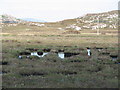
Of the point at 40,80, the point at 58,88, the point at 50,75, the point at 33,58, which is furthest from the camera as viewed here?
the point at 33,58

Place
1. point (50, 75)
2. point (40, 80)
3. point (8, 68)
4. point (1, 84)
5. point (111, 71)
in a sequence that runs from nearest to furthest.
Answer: point (1, 84) < point (40, 80) < point (50, 75) < point (111, 71) < point (8, 68)

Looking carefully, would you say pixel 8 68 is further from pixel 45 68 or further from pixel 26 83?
pixel 26 83

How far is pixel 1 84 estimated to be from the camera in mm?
15117

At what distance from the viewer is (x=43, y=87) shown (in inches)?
556

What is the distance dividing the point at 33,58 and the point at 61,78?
36.0ft

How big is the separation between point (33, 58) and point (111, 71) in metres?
10.8

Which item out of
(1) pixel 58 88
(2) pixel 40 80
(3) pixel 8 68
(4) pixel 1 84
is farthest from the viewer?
(3) pixel 8 68

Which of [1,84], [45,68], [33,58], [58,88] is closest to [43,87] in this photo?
[58,88]

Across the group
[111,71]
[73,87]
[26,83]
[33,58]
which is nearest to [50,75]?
[26,83]

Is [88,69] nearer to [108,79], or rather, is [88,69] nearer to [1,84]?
[108,79]

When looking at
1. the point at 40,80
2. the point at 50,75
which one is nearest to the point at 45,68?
the point at 50,75

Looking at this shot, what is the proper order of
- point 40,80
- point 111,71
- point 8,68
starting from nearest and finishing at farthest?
point 40,80 < point 111,71 < point 8,68

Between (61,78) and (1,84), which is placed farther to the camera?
(61,78)

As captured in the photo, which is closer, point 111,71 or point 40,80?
point 40,80
